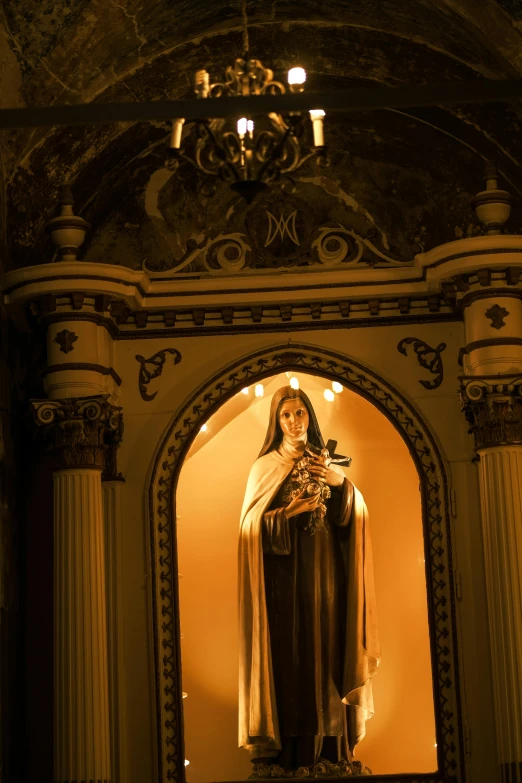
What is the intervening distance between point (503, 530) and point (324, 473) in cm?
129

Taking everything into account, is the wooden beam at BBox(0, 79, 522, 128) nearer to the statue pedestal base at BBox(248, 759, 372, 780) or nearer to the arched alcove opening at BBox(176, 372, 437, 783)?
the arched alcove opening at BBox(176, 372, 437, 783)

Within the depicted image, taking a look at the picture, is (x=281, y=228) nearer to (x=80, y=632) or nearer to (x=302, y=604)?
(x=302, y=604)

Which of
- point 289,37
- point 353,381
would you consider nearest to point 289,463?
point 353,381

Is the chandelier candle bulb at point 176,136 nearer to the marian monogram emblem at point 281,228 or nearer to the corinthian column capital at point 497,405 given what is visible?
the corinthian column capital at point 497,405

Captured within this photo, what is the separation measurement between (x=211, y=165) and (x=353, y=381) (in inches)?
128

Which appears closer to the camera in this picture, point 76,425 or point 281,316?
point 76,425

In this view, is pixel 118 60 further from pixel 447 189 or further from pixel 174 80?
pixel 447 189

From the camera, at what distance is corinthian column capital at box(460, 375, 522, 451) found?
959 cm

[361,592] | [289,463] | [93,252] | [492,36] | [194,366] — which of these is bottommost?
[361,592]

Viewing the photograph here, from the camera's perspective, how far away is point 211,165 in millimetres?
7340

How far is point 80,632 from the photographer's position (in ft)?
31.2

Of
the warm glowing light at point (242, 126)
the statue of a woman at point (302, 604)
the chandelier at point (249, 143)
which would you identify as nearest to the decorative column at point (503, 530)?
the statue of a woman at point (302, 604)

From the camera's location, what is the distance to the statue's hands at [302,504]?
33.2ft

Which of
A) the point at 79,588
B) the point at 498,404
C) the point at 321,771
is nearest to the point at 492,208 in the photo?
the point at 498,404
